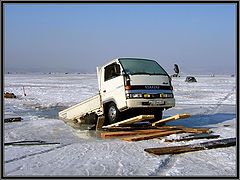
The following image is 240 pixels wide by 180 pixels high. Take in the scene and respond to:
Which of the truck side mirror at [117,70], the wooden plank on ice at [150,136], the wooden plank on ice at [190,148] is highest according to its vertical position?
the truck side mirror at [117,70]

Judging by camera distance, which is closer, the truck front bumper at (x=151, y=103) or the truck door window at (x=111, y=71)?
the truck front bumper at (x=151, y=103)

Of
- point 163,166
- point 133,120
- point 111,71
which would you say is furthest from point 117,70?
point 163,166

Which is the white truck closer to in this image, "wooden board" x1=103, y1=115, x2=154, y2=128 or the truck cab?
→ the truck cab

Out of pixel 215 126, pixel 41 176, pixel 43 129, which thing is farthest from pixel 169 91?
pixel 41 176

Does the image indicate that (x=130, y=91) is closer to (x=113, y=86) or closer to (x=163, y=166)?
(x=113, y=86)

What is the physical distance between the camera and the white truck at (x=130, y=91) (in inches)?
373

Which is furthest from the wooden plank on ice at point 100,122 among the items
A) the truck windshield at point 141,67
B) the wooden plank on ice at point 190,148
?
the wooden plank on ice at point 190,148

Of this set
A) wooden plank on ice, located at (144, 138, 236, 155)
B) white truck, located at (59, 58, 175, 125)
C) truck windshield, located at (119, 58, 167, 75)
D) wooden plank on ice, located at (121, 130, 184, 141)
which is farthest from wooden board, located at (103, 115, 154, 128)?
wooden plank on ice, located at (144, 138, 236, 155)

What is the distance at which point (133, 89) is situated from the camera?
946 cm

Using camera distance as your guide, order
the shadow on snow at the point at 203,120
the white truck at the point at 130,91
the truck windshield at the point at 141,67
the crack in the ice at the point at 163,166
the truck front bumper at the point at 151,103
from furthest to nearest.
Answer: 1. the shadow on snow at the point at 203,120
2. the truck windshield at the point at 141,67
3. the white truck at the point at 130,91
4. the truck front bumper at the point at 151,103
5. the crack in the ice at the point at 163,166

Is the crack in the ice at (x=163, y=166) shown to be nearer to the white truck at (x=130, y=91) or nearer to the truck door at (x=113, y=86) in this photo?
the white truck at (x=130, y=91)

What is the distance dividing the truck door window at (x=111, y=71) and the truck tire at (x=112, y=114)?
2.72ft

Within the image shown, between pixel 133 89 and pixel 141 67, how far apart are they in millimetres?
938

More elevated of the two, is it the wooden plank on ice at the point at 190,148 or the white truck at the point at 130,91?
the white truck at the point at 130,91
